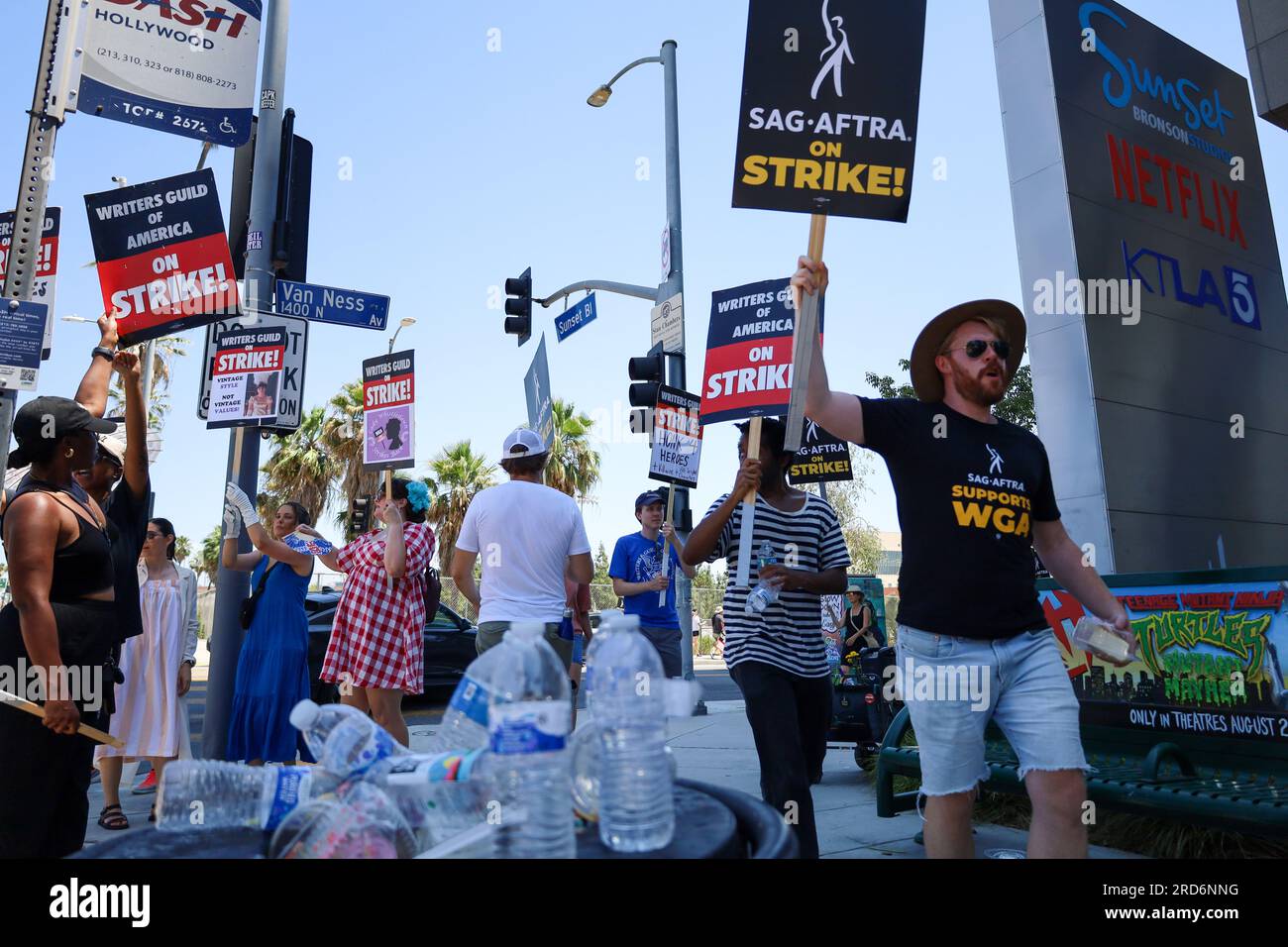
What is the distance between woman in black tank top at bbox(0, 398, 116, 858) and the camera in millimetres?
2898

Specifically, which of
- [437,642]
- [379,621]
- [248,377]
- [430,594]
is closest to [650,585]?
[430,594]

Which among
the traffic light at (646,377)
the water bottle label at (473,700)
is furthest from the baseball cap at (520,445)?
the traffic light at (646,377)

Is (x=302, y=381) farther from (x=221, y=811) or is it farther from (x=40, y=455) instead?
(x=221, y=811)

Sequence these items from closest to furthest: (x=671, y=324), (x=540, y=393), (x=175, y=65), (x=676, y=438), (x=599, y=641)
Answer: (x=599, y=641), (x=175, y=65), (x=540, y=393), (x=676, y=438), (x=671, y=324)

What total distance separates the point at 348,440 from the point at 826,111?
2875 centimetres

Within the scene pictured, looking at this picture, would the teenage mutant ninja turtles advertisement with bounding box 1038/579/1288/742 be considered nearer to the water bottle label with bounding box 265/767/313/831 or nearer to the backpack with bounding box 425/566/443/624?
the water bottle label with bounding box 265/767/313/831

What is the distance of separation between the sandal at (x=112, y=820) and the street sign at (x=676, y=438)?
19.4 ft

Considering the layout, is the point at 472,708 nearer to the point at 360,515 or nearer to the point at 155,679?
the point at 155,679

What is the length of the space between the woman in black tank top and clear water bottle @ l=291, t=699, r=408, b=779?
146 centimetres

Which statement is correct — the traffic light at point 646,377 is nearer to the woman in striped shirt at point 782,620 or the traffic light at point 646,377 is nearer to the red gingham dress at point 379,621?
the red gingham dress at point 379,621

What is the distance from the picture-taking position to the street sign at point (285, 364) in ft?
24.4

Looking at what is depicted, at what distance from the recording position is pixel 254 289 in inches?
297

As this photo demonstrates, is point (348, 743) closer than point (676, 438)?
Yes
